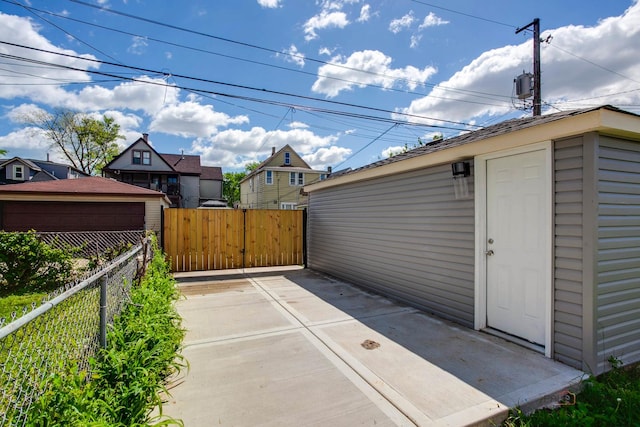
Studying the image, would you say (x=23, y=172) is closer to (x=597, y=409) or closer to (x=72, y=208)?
(x=72, y=208)

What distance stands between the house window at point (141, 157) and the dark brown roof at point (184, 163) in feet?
7.92

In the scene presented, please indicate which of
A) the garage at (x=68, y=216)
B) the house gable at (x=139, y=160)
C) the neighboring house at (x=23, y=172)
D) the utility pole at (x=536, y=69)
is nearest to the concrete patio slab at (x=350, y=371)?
the utility pole at (x=536, y=69)

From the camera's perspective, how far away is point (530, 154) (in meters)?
3.53

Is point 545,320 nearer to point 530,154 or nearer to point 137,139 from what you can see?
point 530,154

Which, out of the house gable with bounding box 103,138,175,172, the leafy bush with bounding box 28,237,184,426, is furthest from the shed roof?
the house gable with bounding box 103,138,175,172

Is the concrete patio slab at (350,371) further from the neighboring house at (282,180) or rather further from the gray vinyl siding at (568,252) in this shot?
the neighboring house at (282,180)

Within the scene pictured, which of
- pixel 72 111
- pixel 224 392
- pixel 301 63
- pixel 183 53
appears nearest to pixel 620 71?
pixel 301 63

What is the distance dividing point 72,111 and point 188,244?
2936 cm

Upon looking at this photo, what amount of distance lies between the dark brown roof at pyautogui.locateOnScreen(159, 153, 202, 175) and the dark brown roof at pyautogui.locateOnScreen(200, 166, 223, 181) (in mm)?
2822

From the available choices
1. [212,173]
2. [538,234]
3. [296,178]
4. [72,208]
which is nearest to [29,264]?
[72,208]

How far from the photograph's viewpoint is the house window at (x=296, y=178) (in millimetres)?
25016

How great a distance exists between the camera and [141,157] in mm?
25359

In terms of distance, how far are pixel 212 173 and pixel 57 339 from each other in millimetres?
33987

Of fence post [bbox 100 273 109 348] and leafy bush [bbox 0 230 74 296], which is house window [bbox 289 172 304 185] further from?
fence post [bbox 100 273 109 348]
